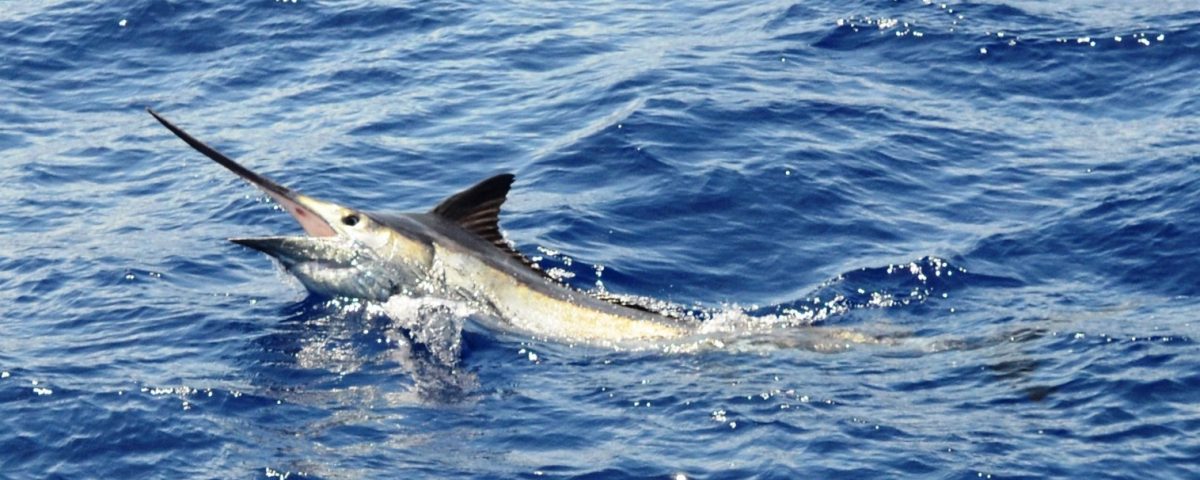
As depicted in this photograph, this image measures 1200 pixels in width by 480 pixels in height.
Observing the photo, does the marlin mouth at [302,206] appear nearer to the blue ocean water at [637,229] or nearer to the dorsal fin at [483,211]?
the blue ocean water at [637,229]

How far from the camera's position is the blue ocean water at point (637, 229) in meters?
12.5

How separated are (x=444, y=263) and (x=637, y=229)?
3.14 metres

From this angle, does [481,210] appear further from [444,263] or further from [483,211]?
[444,263]

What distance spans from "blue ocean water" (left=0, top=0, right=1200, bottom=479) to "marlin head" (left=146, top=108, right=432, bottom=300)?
377mm

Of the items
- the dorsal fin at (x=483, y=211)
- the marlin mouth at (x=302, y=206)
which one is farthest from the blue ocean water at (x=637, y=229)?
the dorsal fin at (x=483, y=211)

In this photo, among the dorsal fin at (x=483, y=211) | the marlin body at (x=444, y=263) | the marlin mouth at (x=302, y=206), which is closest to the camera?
the marlin mouth at (x=302, y=206)

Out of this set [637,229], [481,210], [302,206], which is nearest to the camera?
[302,206]

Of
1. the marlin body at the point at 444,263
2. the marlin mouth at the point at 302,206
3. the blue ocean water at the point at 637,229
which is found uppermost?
the marlin mouth at the point at 302,206

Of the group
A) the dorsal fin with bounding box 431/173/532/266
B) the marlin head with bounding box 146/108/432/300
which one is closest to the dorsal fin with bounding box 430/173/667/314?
the dorsal fin with bounding box 431/173/532/266

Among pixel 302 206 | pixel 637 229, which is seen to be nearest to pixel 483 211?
pixel 302 206

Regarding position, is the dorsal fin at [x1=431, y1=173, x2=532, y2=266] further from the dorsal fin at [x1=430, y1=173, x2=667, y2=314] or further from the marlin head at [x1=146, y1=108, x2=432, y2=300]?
the marlin head at [x1=146, y1=108, x2=432, y2=300]

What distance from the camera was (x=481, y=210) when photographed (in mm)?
15094

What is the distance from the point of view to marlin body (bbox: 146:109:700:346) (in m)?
14.6

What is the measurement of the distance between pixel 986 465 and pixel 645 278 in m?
5.20
